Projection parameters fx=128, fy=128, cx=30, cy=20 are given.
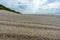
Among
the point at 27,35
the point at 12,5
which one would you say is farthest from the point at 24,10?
the point at 27,35

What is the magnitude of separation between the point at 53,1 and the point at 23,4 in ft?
1.79

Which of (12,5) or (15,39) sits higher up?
(12,5)

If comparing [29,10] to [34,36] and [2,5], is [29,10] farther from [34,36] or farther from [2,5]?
[34,36]

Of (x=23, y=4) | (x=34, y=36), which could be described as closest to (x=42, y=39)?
(x=34, y=36)

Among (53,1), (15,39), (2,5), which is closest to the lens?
(15,39)

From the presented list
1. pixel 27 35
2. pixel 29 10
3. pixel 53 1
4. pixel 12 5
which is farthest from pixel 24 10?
pixel 27 35

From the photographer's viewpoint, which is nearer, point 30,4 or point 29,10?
point 29,10

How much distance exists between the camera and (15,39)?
524 millimetres

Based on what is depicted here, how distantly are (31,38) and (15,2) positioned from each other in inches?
76.5

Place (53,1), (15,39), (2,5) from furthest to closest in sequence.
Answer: (2,5) → (53,1) → (15,39)

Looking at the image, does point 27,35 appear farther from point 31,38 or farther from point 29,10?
point 29,10

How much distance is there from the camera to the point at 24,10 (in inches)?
87.2

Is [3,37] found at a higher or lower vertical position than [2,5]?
lower

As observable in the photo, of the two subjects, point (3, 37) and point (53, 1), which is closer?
point (3, 37)
